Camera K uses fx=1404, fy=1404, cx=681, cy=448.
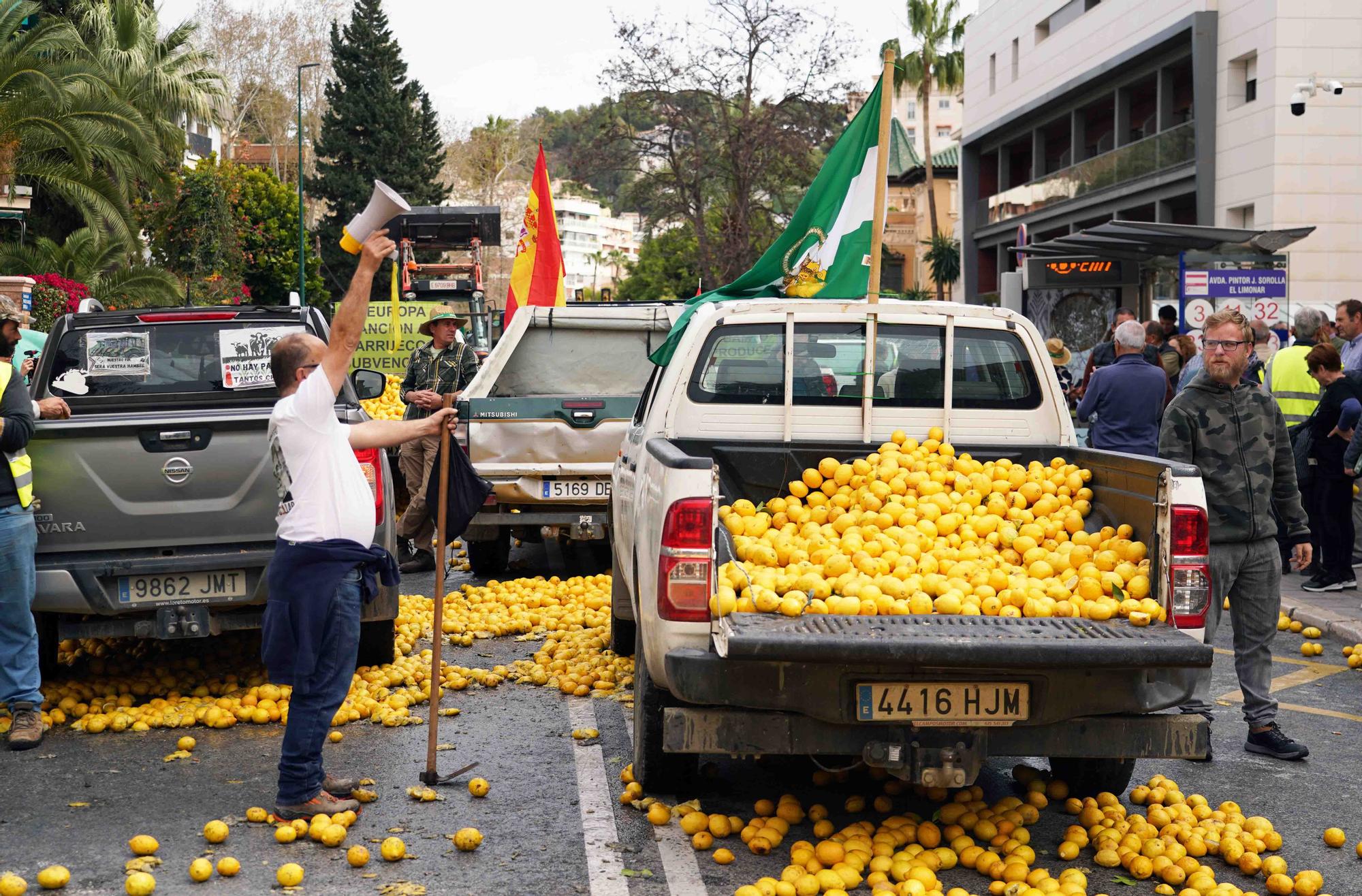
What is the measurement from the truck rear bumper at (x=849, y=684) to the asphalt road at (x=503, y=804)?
2.01 ft

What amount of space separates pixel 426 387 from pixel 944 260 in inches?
2105

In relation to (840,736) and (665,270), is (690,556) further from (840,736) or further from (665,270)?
(665,270)

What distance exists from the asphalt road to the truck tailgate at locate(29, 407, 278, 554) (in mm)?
952

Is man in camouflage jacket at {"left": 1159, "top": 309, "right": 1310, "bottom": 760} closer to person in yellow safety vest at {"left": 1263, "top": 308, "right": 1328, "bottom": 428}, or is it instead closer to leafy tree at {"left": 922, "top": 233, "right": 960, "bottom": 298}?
person in yellow safety vest at {"left": 1263, "top": 308, "right": 1328, "bottom": 428}

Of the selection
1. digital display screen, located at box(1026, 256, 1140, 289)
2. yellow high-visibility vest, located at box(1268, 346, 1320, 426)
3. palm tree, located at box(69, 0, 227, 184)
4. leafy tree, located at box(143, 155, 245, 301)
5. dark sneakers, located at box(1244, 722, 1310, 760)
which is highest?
palm tree, located at box(69, 0, 227, 184)

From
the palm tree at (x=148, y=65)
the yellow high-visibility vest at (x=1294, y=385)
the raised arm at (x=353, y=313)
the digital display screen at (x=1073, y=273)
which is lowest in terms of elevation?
the yellow high-visibility vest at (x=1294, y=385)

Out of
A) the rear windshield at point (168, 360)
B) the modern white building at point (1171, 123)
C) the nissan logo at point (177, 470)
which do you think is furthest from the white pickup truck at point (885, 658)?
the modern white building at point (1171, 123)

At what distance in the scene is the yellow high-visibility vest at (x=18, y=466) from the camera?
6.36m

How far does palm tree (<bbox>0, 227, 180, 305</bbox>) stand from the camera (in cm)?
2839

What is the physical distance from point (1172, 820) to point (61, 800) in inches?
169

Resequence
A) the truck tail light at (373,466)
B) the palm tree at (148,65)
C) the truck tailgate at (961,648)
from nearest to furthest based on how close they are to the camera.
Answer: the truck tailgate at (961,648) → the truck tail light at (373,466) → the palm tree at (148,65)

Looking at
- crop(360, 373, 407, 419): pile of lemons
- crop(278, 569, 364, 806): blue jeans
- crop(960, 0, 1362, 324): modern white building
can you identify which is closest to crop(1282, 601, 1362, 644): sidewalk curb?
crop(278, 569, 364, 806): blue jeans

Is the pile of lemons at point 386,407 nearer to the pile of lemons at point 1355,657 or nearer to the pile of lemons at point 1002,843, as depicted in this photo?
the pile of lemons at point 1355,657

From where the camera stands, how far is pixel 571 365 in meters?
11.1
